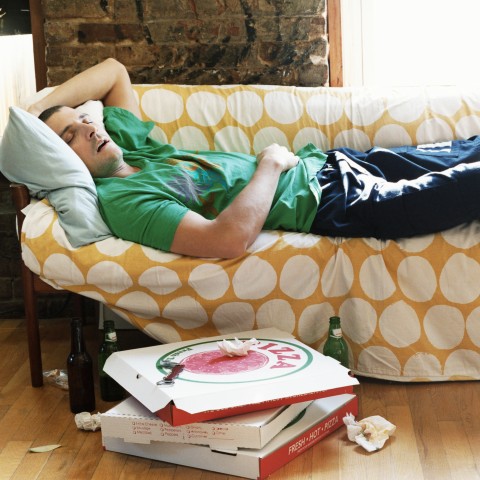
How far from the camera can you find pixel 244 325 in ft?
7.29

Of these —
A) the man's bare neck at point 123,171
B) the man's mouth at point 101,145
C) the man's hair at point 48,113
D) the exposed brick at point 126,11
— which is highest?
the exposed brick at point 126,11

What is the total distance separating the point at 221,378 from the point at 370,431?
38cm

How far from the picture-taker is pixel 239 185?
239 cm

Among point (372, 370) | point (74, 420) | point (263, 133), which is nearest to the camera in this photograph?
point (74, 420)

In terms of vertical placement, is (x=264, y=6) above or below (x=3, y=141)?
above

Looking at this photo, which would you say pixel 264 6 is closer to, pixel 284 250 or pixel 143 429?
pixel 284 250

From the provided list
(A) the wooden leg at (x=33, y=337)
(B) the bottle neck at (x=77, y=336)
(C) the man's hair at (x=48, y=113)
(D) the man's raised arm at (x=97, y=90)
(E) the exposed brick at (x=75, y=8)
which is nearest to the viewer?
(B) the bottle neck at (x=77, y=336)

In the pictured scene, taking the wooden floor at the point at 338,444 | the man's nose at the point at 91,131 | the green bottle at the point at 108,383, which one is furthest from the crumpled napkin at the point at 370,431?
the man's nose at the point at 91,131

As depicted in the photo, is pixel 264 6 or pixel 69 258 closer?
pixel 69 258

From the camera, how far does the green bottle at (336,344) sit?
2094mm

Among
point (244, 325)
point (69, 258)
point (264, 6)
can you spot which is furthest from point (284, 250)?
point (264, 6)

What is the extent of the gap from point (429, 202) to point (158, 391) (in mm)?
873

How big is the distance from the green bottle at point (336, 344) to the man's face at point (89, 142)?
0.83 metres

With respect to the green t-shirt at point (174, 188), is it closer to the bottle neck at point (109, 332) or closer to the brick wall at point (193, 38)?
the bottle neck at point (109, 332)
